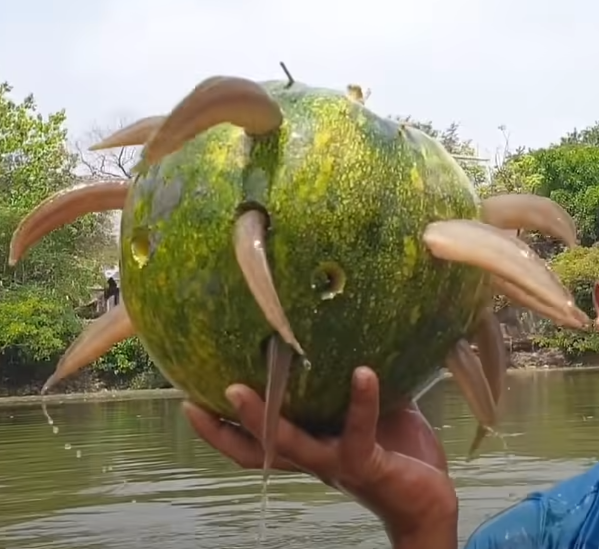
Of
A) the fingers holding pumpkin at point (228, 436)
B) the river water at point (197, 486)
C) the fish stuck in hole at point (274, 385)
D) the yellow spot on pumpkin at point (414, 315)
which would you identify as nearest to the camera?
the fish stuck in hole at point (274, 385)

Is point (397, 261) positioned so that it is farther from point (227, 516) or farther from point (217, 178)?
point (227, 516)

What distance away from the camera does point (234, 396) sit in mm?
1598

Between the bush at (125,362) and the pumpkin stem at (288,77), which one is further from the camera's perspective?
the bush at (125,362)

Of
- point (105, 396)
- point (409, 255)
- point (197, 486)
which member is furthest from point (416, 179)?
point (105, 396)

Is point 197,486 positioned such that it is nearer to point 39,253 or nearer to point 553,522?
point 553,522

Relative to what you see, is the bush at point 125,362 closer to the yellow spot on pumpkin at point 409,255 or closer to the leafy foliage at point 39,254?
the leafy foliage at point 39,254

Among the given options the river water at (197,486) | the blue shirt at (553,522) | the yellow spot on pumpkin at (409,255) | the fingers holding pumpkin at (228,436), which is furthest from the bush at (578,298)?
the yellow spot on pumpkin at (409,255)

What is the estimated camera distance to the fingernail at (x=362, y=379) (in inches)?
63.0

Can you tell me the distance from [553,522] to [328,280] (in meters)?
0.69

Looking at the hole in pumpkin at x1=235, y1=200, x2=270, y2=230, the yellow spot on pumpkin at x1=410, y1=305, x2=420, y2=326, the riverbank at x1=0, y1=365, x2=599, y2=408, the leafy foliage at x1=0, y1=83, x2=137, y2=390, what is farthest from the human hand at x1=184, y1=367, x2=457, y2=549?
the leafy foliage at x1=0, y1=83, x2=137, y2=390

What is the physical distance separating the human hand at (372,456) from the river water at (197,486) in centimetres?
265

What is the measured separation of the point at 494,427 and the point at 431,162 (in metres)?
0.43

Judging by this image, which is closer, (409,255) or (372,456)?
(409,255)

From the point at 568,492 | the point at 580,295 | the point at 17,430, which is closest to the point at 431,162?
the point at 568,492
